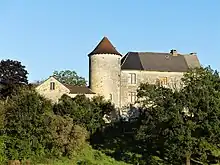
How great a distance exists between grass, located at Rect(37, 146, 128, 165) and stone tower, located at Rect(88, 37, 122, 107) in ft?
45.8

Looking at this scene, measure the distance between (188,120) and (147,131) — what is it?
4.22 m

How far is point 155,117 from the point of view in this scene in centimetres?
4969

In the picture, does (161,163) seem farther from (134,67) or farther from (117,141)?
(134,67)

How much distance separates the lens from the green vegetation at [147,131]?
156ft

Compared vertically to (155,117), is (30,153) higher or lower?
lower

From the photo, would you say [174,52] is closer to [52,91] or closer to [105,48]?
[105,48]

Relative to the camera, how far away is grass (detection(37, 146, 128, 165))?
48.5 m

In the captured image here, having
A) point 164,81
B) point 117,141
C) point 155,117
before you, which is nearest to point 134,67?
point 164,81

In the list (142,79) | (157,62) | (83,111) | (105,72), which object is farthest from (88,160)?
(157,62)

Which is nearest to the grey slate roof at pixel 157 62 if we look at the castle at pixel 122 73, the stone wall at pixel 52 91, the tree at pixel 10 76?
the castle at pixel 122 73

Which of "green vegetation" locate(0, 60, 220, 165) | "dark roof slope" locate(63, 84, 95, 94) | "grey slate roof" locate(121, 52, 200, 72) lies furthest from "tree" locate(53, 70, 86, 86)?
"green vegetation" locate(0, 60, 220, 165)

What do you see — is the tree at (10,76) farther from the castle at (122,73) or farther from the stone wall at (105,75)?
the stone wall at (105,75)

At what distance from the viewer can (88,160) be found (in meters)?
49.1

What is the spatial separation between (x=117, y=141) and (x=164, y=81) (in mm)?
15678
